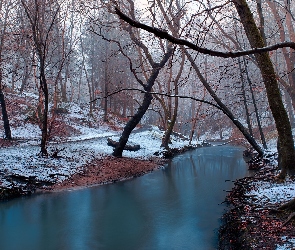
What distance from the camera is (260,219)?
22.2 feet

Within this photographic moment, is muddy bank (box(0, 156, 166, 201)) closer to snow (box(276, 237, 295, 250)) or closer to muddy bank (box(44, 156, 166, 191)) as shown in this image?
muddy bank (box(44, 156, 166, 191))

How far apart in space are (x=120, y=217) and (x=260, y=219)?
174 inches

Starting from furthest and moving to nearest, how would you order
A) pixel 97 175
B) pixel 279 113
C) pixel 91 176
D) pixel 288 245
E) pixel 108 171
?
pixel 108 171, pixel 97 175, pixel 91 176, pixel 279 113, pixel 288 245

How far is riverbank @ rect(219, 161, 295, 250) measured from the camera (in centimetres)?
567

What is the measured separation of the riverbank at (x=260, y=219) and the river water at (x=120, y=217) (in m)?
0.61

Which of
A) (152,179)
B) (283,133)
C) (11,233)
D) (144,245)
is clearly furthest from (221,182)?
(11,233)

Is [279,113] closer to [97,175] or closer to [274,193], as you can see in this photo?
[274,193]

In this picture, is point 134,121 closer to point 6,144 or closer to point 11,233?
point 6,144

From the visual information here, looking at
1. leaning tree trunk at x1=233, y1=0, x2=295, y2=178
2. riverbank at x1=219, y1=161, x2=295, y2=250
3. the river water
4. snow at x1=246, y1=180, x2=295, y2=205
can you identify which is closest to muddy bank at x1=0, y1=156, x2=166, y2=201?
the river water

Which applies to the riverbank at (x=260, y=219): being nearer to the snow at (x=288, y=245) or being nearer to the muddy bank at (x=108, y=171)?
the snow at (x=288, y=245)

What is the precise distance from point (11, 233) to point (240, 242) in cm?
589

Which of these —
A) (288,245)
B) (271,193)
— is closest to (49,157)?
(271,193)

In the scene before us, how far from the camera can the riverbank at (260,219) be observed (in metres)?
5.67

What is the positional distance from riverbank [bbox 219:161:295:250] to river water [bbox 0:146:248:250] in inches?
23.8
